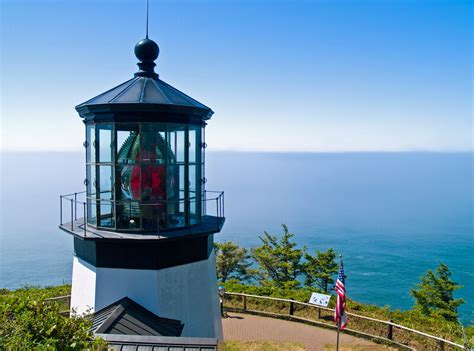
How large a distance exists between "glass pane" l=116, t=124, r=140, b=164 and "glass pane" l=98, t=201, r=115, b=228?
829 millimetres

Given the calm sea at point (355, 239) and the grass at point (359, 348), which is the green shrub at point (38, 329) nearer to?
the grass at point (359, 348)

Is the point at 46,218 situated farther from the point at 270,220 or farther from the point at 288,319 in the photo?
the point at 288,319

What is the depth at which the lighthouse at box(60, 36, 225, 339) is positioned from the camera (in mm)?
6004

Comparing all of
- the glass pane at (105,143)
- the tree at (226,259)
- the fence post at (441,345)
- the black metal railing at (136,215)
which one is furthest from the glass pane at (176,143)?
the tree at (226,259)

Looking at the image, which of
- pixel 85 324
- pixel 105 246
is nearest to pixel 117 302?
pixel 105 246

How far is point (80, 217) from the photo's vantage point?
7.43 meters

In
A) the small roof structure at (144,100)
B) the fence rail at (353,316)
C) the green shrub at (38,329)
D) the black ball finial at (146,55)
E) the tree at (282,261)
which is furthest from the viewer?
the tree at (282,261)

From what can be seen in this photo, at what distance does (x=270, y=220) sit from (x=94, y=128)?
326 feet

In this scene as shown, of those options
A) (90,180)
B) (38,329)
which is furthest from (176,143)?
(38,329)

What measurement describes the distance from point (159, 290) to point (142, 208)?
1346mm

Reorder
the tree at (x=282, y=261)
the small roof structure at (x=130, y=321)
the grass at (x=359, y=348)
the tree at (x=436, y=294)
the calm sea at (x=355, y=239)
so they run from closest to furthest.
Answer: the small roof structure at (x=130, y=321) → the grass at (x=359, y=348) → the tree at (x=436, y=294) → the tree at (x=282, y=261) → the calm sea at (x=355, y=239)

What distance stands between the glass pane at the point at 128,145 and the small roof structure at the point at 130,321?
2.24 meters

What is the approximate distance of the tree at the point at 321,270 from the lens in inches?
841

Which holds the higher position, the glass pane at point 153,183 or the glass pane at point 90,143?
the glass pane at point 90,143
